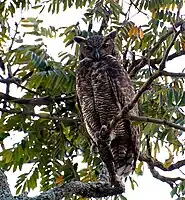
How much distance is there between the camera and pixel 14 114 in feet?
11.2

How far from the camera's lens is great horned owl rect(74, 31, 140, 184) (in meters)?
3.28

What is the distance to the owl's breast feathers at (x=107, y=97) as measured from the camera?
10.8 ft

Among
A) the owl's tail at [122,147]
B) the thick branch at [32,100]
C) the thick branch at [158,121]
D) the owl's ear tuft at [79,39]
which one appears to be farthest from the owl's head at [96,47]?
the thick branch at [158,121]

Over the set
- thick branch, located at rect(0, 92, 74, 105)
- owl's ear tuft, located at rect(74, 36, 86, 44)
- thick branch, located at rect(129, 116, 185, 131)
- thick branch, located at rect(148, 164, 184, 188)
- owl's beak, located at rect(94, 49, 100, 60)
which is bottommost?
thick branch, located at rect(148, 164, 184, 188)

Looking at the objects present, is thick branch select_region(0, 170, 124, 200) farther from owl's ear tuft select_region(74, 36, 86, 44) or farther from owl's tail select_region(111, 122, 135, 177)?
owl's ear tuft select_region(74, 36, 86, 44)

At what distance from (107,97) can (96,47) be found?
1.28 ft

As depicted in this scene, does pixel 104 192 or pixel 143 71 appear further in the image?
pixel 143 71

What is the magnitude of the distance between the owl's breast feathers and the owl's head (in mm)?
118

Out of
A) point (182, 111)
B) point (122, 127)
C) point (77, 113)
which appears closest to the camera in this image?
point (182, 111)

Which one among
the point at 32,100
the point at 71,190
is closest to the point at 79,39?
the point at 32,100

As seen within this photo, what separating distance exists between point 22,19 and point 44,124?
0.66 meters

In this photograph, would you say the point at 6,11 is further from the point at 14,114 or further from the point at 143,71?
the point at 143,71

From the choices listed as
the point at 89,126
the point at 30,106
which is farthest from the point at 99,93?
the point at 30,106

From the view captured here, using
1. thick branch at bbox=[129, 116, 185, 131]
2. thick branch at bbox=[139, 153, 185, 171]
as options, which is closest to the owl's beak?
thick branch at bbox=[139, 153, 185, 171]
